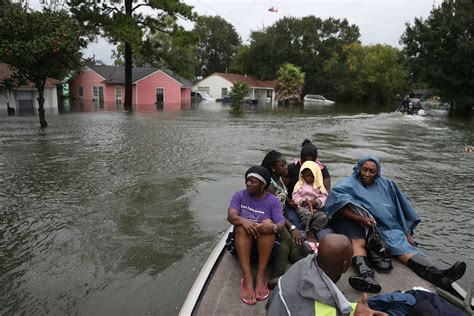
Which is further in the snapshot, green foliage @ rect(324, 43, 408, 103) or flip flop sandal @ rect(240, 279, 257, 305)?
green foliage @ rect(324, 43, 408, 103)

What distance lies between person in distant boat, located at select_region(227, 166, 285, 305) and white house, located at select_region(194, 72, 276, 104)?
54.1 m

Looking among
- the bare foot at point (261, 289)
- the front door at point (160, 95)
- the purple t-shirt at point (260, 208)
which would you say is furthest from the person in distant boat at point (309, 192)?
the front door at point (160, 95)

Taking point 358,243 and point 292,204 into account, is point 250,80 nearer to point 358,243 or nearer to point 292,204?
point 292,204

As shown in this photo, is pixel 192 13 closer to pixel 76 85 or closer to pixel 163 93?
pixel 163 93

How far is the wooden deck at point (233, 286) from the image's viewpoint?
3297 mm

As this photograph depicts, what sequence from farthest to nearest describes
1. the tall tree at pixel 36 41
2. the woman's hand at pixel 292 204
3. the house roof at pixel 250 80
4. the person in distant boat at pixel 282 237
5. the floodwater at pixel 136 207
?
the house roof at pixel 250 80, the tall tree at pixel 36 41, the woman's hand at pixel 292 204, the floodwater at pixel 136 207, the person in distant boat at pixel 282 237

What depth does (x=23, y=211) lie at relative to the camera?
23.0 ft

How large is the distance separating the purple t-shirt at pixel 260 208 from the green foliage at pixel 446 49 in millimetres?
30970

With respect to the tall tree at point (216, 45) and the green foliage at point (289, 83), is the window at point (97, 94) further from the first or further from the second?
the tall tree at point (216, 45)

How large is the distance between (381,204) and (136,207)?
4612 millimetres

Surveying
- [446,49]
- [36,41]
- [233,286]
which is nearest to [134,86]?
[36,41]

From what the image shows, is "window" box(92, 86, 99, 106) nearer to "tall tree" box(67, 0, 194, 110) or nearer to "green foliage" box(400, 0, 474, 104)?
"tall tree" box(67, 0, 194, 110)

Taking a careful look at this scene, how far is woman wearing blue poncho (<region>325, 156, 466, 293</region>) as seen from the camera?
4258 millimetres

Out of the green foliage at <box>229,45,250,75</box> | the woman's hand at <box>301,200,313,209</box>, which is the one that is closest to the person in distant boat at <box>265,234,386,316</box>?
the woman's hand at <box>301,200,313,209</box>
